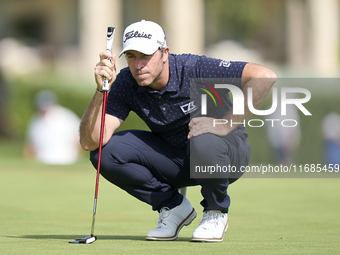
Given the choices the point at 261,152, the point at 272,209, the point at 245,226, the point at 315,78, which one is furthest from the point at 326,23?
the point at 245,226

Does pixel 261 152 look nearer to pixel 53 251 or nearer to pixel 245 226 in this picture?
pixel 245 226

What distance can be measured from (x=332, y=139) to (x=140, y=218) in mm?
10425

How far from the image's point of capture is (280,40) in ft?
93.6

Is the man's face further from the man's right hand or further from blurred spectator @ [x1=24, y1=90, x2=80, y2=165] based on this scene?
blurred spectator @ [x1=24, y1=90, x2=80, y2=165]

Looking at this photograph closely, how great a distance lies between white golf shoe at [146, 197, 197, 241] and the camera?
541 centimetres

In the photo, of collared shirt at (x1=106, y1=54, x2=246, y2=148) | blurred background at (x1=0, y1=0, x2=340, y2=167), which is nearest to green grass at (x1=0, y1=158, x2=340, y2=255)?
collared shirt at (x1=106, y1=54, x2=246, y2=148)

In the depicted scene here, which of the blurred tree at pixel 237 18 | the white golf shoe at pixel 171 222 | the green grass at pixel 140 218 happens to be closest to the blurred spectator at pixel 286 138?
the green grass at pixel 140 218

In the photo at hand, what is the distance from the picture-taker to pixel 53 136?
15.0m

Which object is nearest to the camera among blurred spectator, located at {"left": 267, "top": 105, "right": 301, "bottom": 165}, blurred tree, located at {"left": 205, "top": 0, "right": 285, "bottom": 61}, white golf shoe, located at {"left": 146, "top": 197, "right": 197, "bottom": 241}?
white golf shoe, located at {"left": 146, "top": 197, "right": 197, "bottom": 241}

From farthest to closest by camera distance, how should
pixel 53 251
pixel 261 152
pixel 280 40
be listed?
pixel 280 40
pixel 261 152
pixel 53 251

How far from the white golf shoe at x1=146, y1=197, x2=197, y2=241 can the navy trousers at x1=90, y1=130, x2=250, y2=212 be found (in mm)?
54

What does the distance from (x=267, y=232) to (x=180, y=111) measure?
121cm

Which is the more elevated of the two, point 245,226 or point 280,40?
point 280,40

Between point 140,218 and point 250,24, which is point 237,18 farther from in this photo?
point 140,218
